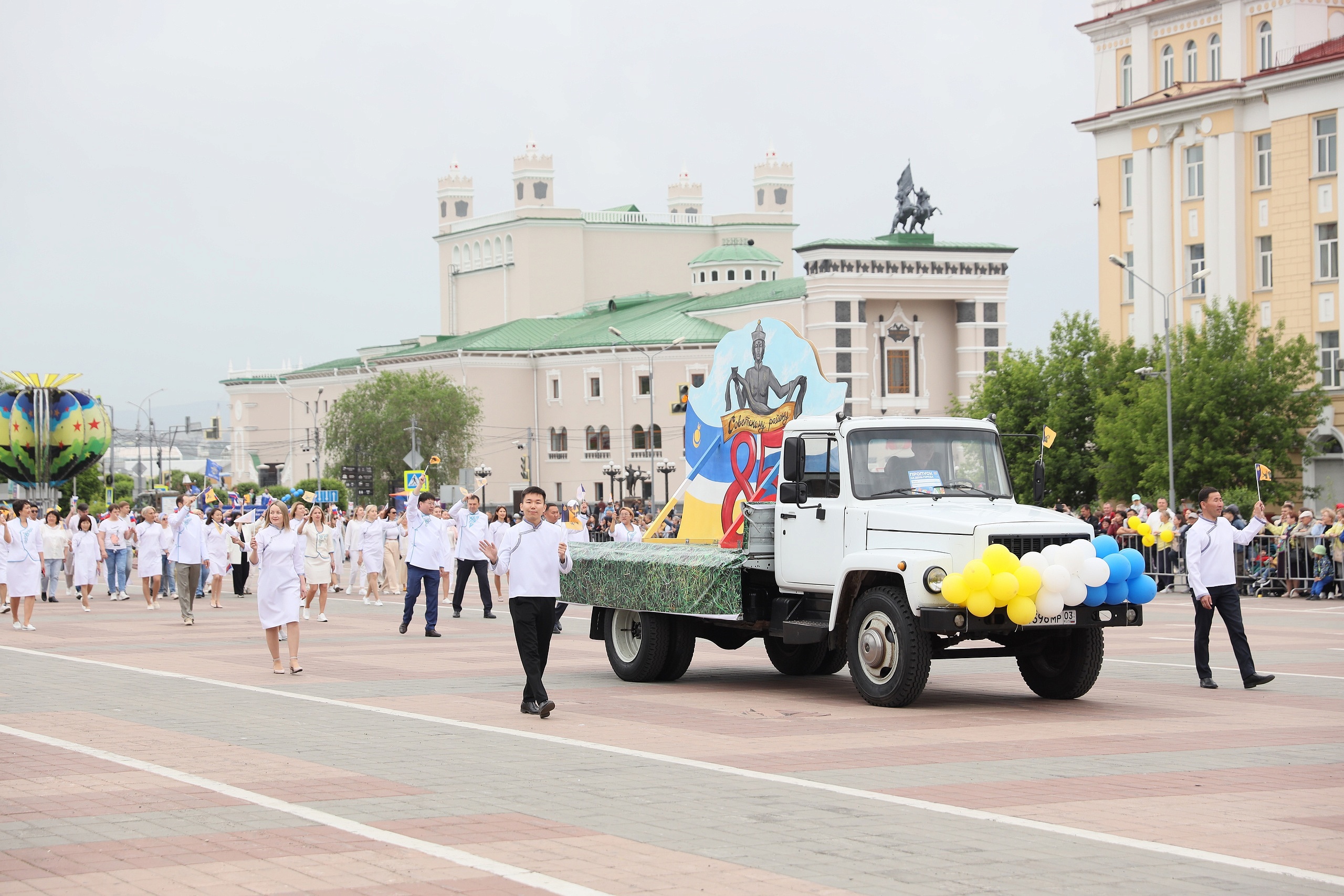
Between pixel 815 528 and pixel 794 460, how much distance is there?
0.67 metres

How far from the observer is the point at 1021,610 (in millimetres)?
13547

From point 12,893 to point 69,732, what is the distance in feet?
18.2

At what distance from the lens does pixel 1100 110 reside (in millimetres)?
67312

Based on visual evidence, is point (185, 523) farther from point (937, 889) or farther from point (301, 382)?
point (301, 382)

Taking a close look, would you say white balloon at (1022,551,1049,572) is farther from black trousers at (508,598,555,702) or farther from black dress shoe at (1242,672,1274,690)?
black trousers at (508,598,555,702)

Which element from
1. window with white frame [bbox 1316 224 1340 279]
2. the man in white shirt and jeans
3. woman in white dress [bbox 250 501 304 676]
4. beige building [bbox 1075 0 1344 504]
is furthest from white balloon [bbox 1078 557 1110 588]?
window with white frame [bbox 1316 224 1340 279]

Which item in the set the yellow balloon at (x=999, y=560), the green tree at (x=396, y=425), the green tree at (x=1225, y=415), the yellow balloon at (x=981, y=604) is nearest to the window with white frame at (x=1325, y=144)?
the green tree at (x=1225, y=415)

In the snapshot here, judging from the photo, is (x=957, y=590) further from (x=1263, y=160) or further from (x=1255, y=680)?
(x=1263, y=160)

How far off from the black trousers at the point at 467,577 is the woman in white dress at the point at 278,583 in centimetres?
994

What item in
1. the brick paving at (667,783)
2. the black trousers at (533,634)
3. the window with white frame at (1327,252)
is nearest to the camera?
the brick paving at (667,783)

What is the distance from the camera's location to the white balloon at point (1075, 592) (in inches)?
543

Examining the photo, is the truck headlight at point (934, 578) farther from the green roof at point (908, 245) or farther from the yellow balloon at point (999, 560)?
the green roof at point (908, 245)

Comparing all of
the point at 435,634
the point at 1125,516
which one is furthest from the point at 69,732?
the point at 1125,516

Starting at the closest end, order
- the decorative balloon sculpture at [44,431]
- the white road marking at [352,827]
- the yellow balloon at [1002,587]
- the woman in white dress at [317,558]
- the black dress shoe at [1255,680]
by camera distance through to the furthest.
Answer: the white road marking at [352,827] < the yellow balloon at [1002,587] < the black dress shoe at [1255,680] < the woman in white dress at [317,558] < the decorative balloon sculpture at [44,431]
